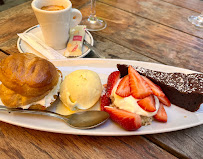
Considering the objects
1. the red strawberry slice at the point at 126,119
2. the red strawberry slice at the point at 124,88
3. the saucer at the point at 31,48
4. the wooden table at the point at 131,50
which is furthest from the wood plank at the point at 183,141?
the saucer at the point at 31,48

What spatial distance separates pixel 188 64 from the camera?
1.45 metres

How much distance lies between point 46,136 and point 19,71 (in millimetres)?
342

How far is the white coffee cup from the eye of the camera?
127 centimetres

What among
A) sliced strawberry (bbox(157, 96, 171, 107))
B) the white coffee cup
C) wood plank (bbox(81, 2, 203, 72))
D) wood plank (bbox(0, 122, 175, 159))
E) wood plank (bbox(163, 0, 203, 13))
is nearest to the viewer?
wood plank (bbox(0, 122, 175, 159))

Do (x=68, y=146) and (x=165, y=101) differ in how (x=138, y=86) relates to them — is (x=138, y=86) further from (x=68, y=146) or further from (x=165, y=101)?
(x=68, y=146)

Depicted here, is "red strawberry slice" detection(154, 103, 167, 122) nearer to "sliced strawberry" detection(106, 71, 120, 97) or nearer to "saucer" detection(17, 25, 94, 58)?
"sliced strawberry" detection(106, 71, 120, 97)

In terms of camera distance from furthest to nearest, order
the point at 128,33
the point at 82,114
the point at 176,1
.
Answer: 1. the point at 176,1
2. the point at 128,33
3. the point at 82,114

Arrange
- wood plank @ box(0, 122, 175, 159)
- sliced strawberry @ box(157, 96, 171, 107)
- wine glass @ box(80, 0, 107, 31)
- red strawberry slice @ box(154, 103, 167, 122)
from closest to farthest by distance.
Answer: wood plank @ box(0, 122, 175, 159)
red strawberry slice @ box(154, 103, 167, 122)
sliced strawberry @ box(157, 96, 171, 107)
wine glass @ box(80, 0, 107, 31)

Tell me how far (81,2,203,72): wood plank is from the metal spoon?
781mm

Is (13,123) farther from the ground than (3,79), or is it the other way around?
(3,79)

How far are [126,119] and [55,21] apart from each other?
2.83ft

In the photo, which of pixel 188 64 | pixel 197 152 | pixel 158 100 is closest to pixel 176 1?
pixel 188 64

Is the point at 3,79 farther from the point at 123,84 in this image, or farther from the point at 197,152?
the point at 197,152

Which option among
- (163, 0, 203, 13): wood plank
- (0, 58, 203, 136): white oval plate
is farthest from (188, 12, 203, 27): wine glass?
(0, 58, 203, 136): white oval plate
